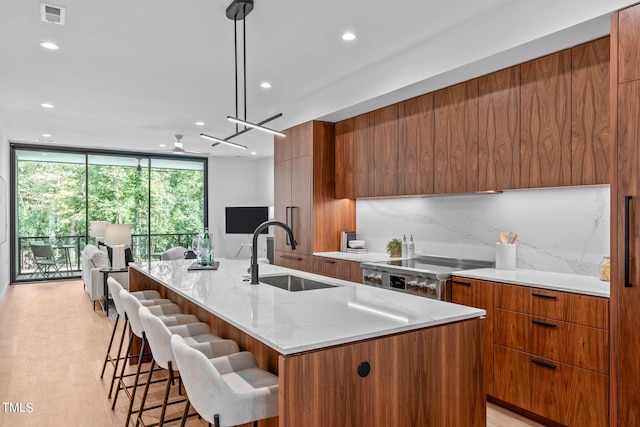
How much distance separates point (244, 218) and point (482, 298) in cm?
674

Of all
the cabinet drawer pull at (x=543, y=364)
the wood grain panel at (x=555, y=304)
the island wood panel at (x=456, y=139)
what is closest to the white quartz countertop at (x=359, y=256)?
the island wood panel at (x=456, y=139)

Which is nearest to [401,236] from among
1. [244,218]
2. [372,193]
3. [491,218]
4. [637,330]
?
[372,193]

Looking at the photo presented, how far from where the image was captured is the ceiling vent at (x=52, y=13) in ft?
9.45

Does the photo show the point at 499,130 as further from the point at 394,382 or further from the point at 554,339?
the point at 394,382

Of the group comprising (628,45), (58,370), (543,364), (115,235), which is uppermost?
(628,45)

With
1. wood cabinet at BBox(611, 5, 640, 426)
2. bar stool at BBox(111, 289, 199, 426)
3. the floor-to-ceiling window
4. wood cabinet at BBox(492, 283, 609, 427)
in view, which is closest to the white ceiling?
wood cabinet at BBox(611, 5, 640, 426)

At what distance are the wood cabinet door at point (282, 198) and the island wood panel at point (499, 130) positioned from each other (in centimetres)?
272

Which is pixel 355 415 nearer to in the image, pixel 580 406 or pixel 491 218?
pixel 580 406

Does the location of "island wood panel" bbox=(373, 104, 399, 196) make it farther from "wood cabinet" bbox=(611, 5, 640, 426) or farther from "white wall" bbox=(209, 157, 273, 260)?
"white wall" bbox=(209, 157, 273, 260)

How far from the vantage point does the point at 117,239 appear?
5082mm

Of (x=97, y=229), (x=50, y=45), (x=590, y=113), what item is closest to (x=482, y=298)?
(x=590, y=113)

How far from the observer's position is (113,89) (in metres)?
4.81

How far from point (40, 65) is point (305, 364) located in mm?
4101

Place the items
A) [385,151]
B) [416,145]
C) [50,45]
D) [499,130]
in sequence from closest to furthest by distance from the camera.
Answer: [499,130] < [50,45] < [416,145] < [385,151]
